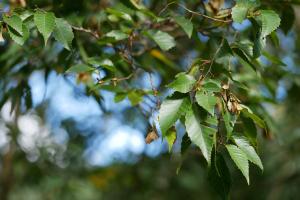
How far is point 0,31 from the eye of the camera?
1416 mm

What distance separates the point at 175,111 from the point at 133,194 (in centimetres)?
326

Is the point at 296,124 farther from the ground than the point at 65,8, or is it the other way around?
the point at 65,8

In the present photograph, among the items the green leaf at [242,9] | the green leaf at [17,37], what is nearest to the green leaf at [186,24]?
the green leaf at [242,9]

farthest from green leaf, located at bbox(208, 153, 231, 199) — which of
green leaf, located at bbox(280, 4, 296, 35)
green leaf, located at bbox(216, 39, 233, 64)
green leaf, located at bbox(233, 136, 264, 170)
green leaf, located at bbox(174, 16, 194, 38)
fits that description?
green leaf, located at bbox(280, 4, 296, 35)

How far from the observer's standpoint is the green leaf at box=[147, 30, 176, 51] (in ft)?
5.76

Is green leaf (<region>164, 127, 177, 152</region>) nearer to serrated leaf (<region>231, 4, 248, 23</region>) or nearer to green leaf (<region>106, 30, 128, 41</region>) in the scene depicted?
serrated leaf (<region>231, 4, 248, 23</region>)

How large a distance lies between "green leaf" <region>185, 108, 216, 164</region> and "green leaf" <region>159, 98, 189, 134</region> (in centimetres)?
2

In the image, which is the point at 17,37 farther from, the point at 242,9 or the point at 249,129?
the point at 249,129

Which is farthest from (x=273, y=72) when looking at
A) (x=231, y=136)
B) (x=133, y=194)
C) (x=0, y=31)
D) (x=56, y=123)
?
(x=133, y=194)

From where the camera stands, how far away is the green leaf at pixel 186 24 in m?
1.64

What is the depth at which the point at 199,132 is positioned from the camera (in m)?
1.28

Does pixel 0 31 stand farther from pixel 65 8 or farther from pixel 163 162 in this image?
pixel 163 162

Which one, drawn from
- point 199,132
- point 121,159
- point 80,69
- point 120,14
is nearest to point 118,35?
point 120,14

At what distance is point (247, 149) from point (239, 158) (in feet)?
0.17
